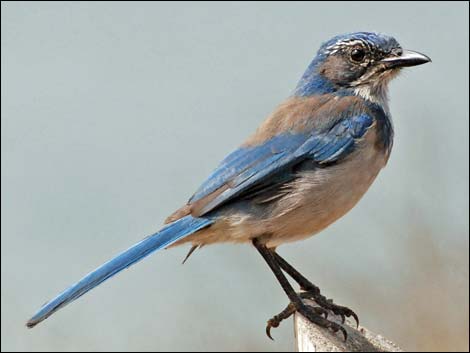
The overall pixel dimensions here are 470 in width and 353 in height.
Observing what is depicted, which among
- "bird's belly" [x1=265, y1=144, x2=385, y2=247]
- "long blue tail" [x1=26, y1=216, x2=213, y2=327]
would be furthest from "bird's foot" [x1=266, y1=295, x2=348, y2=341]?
"long blue tail" [x1=26, y1=216, x2=213, y2=327]

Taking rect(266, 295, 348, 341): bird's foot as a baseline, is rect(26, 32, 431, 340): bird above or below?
above

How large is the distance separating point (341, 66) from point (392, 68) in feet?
1.03

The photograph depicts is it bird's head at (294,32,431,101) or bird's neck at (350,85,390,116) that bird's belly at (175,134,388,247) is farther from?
bird's head at (294,32,431,101)

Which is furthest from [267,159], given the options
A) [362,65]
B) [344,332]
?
[344,332]

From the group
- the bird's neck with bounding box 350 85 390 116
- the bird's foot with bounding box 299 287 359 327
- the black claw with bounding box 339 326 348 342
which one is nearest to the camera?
the black claw with bounding box 339 326 348 342

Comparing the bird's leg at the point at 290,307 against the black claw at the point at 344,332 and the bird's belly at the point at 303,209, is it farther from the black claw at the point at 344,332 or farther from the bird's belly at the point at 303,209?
the bird's belly at the point at 303,209

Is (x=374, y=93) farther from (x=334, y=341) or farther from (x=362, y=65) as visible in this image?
(x=334, y=341)

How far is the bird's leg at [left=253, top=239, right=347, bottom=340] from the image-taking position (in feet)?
23.2

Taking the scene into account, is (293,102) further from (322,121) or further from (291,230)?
(291,230)

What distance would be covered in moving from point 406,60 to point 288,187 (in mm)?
1175

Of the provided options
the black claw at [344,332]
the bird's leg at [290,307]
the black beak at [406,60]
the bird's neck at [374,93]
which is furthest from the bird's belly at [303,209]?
the black claw at [344,332]

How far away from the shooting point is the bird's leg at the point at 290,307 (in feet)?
23.2

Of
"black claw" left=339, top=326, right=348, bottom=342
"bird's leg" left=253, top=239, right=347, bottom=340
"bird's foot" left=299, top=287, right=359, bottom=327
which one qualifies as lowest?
"bird's foot" left=299, top=287, right=359, bottom=327

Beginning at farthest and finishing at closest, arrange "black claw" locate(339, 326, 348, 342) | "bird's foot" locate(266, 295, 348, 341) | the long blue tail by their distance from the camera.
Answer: the long blue tail, "bird's foot" locate(266, 295, 348, 341), "black claw" locate(339, 326, 348, 342)
